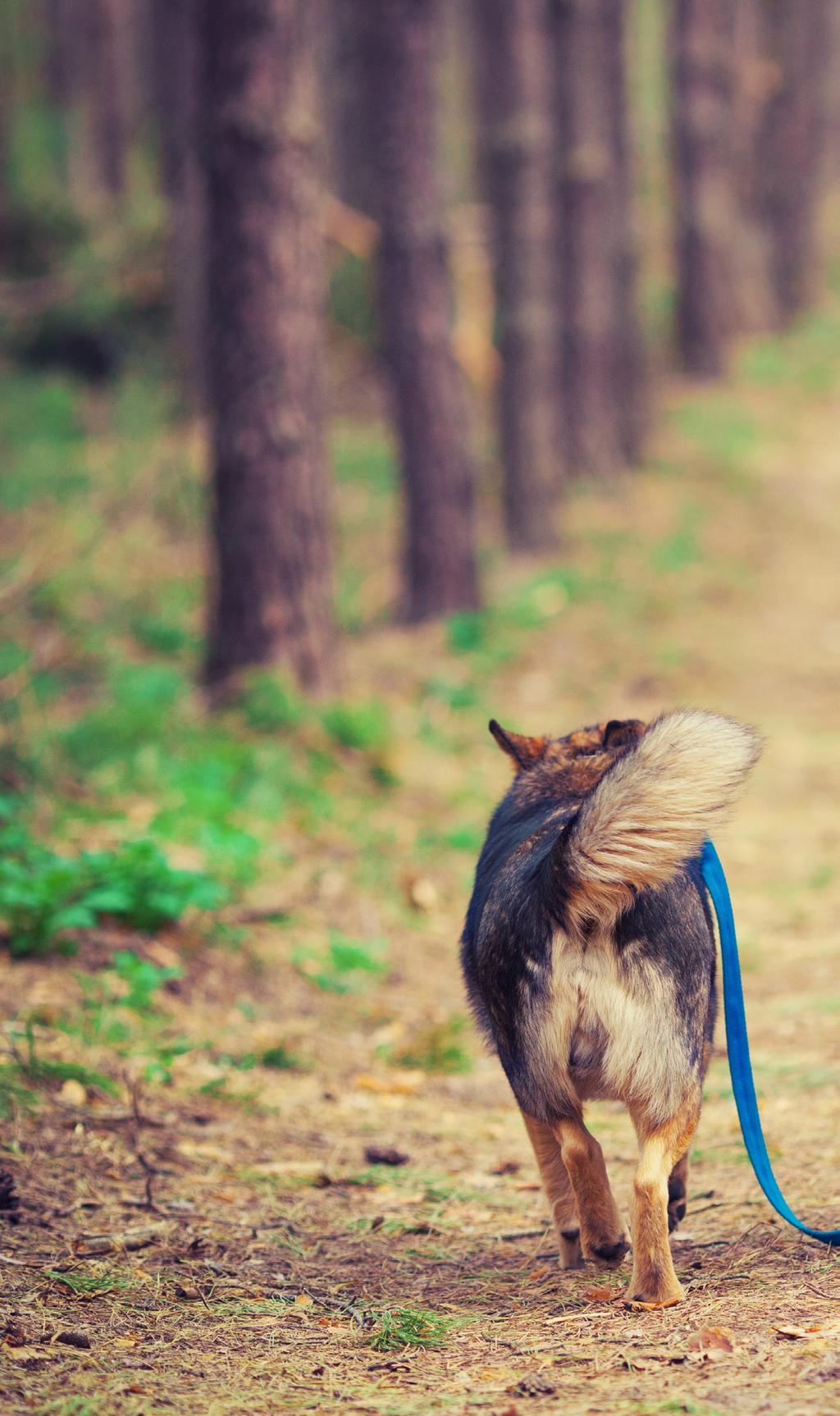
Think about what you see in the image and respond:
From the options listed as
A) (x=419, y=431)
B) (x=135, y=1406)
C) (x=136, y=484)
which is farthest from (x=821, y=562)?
(x=135, y=1406)

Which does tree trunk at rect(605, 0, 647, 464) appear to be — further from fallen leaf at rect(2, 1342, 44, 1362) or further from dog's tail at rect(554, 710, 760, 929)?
fallen leaf at rect(2, 1342, 44, 1362)

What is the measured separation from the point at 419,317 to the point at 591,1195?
9.39 metres

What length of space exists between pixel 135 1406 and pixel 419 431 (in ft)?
32.2

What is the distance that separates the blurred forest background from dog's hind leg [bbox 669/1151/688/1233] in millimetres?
652

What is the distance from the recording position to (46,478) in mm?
13797

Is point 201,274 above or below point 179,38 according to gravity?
below

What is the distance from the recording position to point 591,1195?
3287 millimetres

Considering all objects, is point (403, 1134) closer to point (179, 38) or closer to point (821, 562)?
point (821, 562)

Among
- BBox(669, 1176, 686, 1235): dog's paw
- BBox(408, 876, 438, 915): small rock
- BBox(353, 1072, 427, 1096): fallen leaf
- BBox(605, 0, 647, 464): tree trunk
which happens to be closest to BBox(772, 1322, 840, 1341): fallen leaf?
BBox(669, 1176, 686, 1235): dog's paw

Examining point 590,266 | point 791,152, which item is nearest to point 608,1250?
point 590,266

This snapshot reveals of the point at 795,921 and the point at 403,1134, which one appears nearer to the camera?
the point at 403,1134

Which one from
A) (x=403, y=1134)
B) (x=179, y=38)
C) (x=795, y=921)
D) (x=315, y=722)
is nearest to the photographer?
(x=403, y=1134)

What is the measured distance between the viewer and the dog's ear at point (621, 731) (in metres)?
3.74

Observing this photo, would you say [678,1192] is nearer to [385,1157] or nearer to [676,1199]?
[676,1199]
